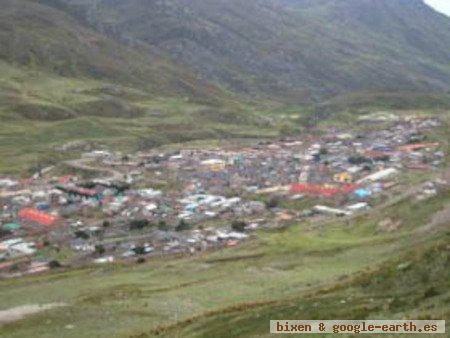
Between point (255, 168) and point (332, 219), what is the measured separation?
2704 inches

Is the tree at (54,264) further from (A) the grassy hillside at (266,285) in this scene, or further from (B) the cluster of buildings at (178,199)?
(A) the grassy hillside at (266,285)

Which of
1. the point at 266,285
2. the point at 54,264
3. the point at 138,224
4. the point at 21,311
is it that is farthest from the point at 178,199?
the point at 21,311

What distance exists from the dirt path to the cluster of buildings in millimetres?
33600

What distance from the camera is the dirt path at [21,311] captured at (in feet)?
192

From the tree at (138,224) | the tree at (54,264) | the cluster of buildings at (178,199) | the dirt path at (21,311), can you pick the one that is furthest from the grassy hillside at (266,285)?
the tree at (138,224)

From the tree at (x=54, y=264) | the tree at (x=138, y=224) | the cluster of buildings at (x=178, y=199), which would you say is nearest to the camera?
the tree at (x=54, y=264)

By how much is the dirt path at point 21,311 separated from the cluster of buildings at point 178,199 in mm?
33600

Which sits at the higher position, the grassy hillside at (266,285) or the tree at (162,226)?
the grassy hillside at (266,285)

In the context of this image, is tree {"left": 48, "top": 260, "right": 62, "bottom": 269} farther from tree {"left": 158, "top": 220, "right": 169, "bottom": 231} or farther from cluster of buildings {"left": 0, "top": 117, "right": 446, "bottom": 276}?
tree {"left": 158, "top": 220, "right": 169, "bottom": 231}

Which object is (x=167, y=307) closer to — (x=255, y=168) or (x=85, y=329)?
(x=85, y=329)

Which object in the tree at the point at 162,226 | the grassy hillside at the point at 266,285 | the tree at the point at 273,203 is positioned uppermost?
the grassy hillside at the point at 266,285

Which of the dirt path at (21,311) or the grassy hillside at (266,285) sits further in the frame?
the dirt path at (21,311)

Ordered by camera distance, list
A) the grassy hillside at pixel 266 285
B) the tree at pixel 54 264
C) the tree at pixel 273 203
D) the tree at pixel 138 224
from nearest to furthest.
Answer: the grassy hillside at pixel 266 285
the tree at pixel 54 264
the tree at pixel 138 224
the tree at pixel 273 203

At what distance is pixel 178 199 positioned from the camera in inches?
5655
